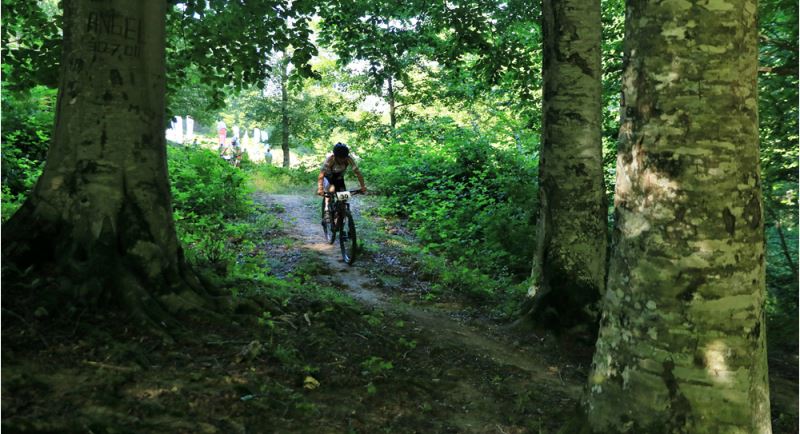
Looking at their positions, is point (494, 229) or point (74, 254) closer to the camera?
point (74, 254)

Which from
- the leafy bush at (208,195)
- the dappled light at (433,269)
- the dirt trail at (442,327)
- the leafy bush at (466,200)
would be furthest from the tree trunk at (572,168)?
the leafy bush at (208,195)

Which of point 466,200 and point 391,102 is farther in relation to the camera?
point 391,102

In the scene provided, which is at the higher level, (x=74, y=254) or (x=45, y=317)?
(x=74, y=254)

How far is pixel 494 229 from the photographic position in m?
11.4

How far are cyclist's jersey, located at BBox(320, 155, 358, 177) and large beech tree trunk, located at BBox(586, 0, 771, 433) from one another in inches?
294

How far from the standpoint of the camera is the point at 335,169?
1019 cm

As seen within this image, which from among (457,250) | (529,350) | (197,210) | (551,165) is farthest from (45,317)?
(197,210)

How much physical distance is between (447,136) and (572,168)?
12.2m

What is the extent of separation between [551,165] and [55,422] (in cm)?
556

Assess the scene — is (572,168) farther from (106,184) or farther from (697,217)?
(106,184)

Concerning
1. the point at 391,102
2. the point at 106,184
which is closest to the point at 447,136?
the point at 391,102

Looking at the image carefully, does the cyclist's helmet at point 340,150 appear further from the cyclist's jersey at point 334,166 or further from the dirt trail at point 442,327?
the dirt trail at point 442,327

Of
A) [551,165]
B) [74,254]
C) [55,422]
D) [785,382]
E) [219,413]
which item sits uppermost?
[551,165]

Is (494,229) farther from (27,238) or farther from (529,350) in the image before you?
(27,238)
